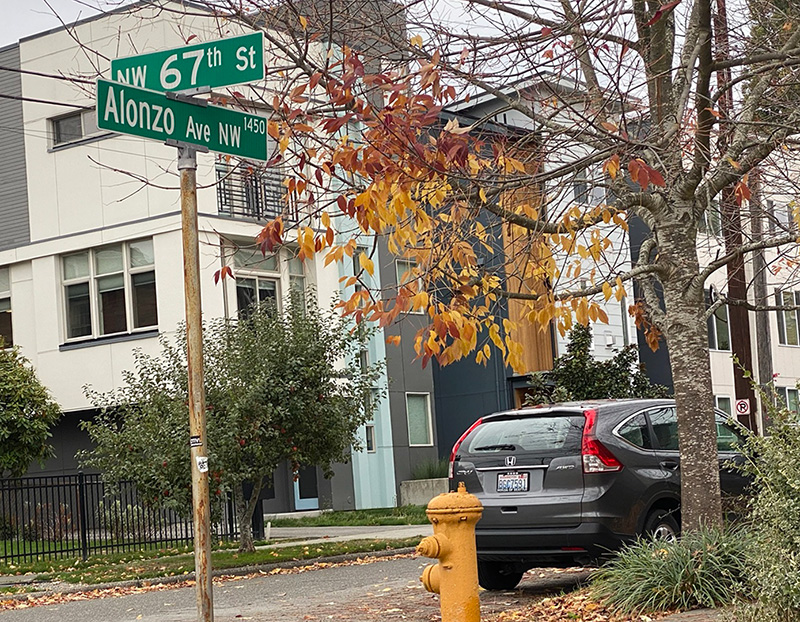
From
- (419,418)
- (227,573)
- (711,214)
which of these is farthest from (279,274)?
(711,214)

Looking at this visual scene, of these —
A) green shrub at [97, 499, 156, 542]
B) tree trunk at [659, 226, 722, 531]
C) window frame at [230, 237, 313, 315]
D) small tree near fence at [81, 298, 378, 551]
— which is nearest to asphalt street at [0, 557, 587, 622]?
tree trunk at [659, 226, 722, 531]

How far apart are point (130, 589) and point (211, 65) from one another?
10.1m

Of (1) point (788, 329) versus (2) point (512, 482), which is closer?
(2) point (512, 482)

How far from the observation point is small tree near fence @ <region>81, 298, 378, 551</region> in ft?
56.6

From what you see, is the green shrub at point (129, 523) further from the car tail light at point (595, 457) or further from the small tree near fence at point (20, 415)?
the car tail light at point (595, 457)

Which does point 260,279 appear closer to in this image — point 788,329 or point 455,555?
point 455,555

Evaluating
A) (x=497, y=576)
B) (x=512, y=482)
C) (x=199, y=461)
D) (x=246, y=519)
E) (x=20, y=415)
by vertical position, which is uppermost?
(x=20, y=415)

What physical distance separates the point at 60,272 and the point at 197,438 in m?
22.1

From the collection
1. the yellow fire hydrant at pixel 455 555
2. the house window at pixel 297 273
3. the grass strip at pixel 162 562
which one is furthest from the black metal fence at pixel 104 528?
the yellow fire hydrant at pixel 455 555

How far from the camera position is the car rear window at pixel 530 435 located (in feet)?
35.8

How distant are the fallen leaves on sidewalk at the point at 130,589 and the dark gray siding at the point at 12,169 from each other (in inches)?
543

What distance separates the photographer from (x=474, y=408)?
32562 millimetres

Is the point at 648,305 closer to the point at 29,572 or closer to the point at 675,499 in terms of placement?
the point at 675,499

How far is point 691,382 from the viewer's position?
10.0 m
